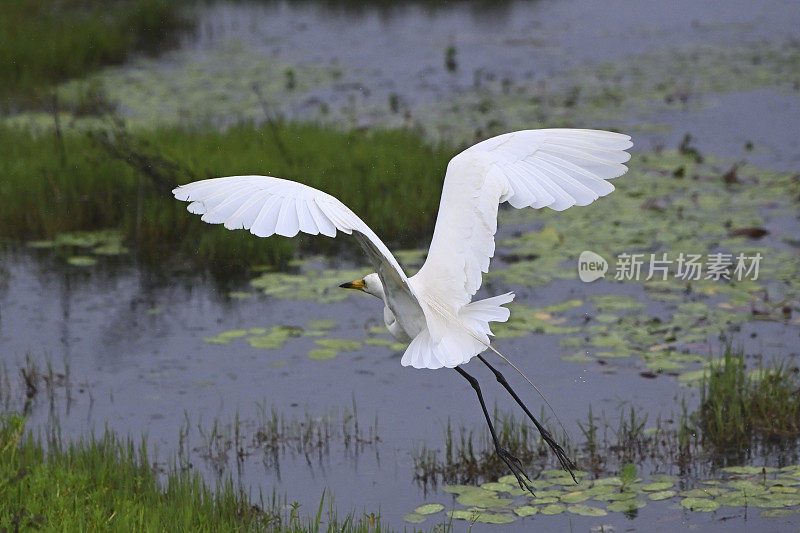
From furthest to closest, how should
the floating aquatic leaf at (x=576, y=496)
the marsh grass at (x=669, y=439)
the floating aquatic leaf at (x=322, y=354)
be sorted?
the floating aquatic leaf at (x=322, y=354) → the marsh grass at (x=669, y=439) → the floating aquatic leaf at (x=576, y=496)

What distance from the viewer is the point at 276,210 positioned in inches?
144

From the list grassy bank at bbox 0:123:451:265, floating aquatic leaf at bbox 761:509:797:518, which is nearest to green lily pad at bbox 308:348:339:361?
grassy bank at bbox 0:123:451:265

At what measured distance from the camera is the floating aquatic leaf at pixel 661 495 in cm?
443

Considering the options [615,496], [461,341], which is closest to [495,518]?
[615,496]

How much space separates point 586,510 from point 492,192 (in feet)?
4.23

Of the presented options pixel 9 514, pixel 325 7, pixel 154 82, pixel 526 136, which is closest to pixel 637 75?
pixel 154 82

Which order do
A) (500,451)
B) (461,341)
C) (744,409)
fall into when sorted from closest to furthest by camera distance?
1. (461,341)
2. (500,451)
3. (744,409)

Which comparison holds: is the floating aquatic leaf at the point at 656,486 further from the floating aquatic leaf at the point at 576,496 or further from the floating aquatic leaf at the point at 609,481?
the floating aquatic leaf at the point at 576,496

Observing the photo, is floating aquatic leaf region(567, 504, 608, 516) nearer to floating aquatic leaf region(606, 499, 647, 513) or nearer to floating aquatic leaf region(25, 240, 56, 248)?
floating aquatic leaf region(606, 499, 647, 513)

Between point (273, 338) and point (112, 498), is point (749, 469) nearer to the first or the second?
point (112, 498)

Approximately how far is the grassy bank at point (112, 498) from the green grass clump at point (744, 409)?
166 centimetres

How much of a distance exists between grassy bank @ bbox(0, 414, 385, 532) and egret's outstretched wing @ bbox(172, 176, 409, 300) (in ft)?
2.93

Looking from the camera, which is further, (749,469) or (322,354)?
(322,354)

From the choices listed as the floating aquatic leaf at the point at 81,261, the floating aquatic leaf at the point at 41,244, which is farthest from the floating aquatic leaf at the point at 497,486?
the floating aquatic leaf at the point at 41,244
